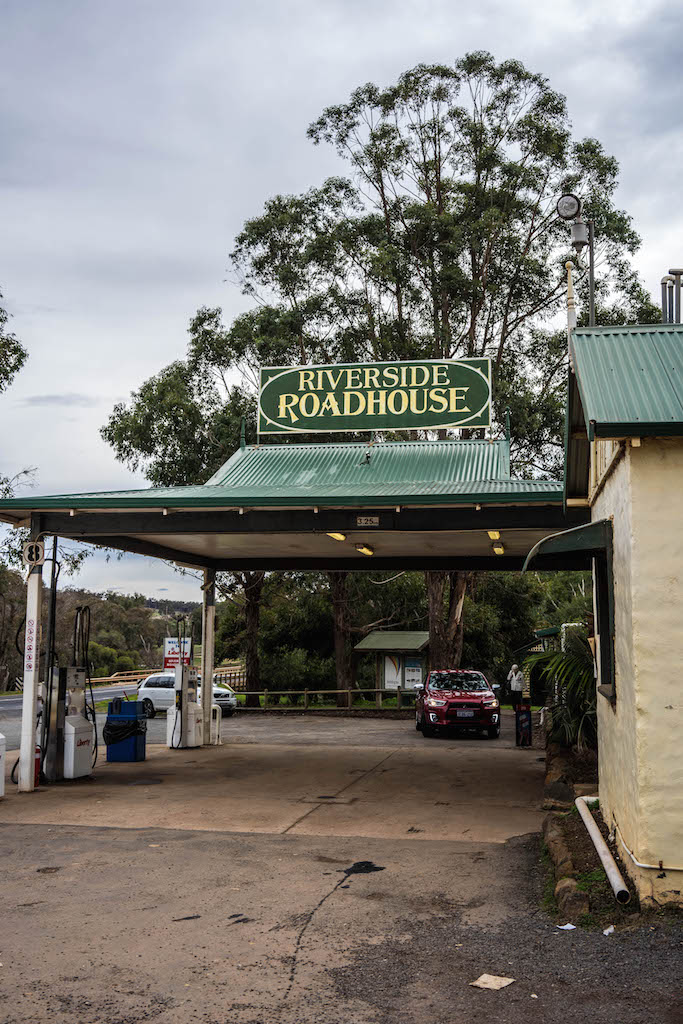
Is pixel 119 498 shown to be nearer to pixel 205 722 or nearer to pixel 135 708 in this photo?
pixel 135 708

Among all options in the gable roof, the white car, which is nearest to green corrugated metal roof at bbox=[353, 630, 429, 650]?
the white car

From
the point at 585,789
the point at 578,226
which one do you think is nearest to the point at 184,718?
the point at 585,789

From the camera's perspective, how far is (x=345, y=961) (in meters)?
5.86

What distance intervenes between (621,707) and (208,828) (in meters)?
5.31

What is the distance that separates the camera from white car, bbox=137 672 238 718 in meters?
29.3

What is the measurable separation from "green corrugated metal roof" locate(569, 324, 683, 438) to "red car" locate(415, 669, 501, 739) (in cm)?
1448

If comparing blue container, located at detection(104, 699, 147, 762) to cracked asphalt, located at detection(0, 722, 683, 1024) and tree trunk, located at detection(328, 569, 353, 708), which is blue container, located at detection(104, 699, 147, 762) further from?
tree trunk, located at detection(328, 569, 353, 708)

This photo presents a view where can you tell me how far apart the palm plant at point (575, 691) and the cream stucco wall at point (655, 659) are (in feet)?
19.5

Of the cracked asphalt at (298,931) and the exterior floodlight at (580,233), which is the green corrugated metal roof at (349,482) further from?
the cracked asphalt at (298,931)

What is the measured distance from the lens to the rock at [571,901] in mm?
6574

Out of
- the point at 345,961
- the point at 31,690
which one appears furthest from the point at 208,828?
the point at 345,961

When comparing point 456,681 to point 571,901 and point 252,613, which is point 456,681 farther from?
point 571,901

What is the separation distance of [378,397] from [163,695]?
59.0ft

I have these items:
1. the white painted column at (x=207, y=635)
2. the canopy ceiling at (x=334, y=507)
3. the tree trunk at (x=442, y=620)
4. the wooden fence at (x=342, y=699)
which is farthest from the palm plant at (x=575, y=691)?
the wooden fence at (x=342, y=699)
